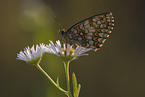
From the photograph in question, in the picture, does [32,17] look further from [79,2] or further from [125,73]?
[125,73]

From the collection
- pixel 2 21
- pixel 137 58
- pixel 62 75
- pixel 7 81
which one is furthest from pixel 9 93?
pixel 137 58

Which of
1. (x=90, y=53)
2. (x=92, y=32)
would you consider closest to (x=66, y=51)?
(x=92, y=32)

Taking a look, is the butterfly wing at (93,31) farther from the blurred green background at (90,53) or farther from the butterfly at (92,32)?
the blurred green background at (90,53)

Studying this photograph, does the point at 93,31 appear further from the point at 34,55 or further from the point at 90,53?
the point at 90,53

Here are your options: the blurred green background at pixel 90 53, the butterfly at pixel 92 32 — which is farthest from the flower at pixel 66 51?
the blurred green background at pixel 90 53

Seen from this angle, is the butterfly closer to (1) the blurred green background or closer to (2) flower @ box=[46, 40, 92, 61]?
(2) flower @ box=[46, 40, 92, 61]
